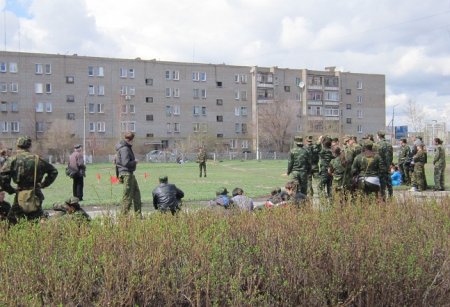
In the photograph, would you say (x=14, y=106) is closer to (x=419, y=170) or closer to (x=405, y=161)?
(x=405, y=161)

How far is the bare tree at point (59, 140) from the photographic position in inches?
2808

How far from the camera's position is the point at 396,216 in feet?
19.5

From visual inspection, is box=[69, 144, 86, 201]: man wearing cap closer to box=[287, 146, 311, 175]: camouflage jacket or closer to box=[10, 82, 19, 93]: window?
box=[287, 146, 311, 175]: camouflage jacket

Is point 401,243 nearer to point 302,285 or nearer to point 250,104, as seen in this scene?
point 302,285

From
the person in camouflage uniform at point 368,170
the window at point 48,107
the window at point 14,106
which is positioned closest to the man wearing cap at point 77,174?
the person in camouflage uniform at point 368,170

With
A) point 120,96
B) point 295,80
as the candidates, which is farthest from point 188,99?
point 295,80

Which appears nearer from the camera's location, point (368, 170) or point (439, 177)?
point (368, 170)

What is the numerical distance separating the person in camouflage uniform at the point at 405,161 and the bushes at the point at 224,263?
15.1m

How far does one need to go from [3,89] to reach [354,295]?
7545cm

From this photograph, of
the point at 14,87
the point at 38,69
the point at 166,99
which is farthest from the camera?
the point at 166,99

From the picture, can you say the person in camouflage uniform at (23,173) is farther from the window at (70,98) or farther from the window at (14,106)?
the window at (70,98)

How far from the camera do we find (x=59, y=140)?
2803 inches

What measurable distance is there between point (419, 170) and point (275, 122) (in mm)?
69527

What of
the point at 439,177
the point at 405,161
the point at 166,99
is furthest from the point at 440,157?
the point at 166,99
